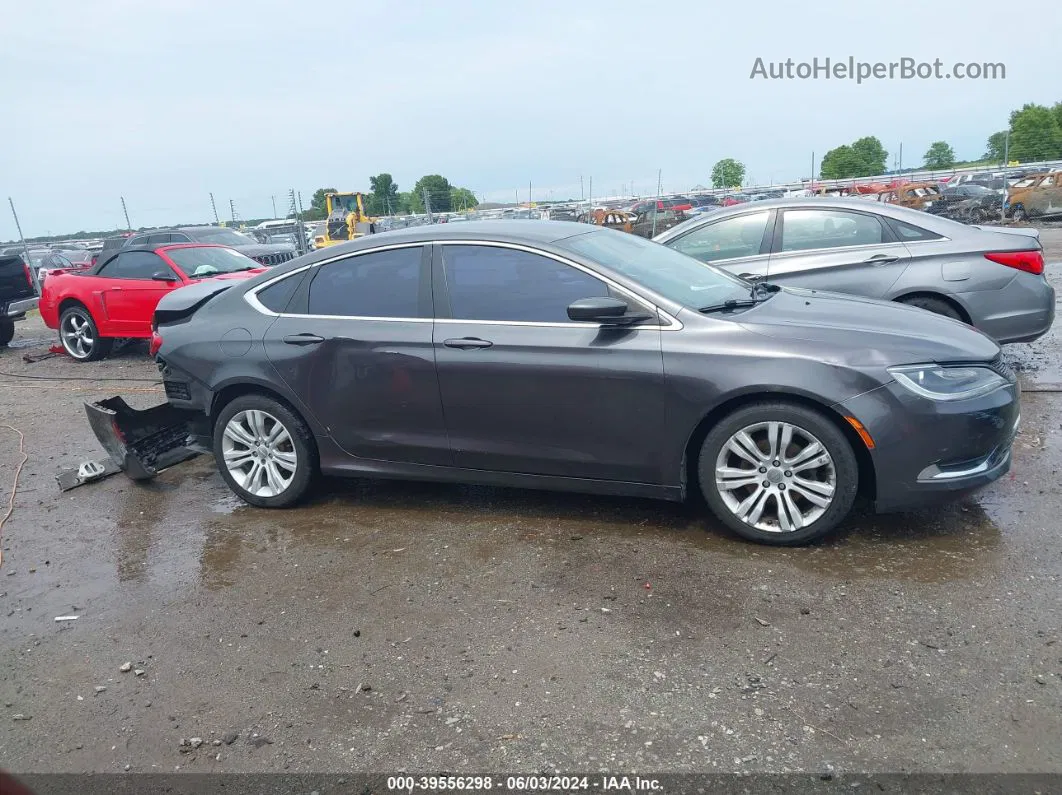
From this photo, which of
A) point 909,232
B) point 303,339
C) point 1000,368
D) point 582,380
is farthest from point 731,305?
point 909,232

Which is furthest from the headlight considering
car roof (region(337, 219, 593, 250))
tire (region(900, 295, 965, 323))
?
tire (region(900, 295, 965, 323))

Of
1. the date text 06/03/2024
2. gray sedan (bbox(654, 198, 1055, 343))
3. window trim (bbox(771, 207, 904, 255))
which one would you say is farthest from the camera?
window trim (bbox(771, 207, 904, 255))

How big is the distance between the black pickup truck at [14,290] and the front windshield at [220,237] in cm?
316

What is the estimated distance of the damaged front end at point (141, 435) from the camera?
5.77 m

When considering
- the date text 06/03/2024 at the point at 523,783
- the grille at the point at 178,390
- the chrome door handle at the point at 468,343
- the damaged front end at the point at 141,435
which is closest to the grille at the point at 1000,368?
the chrome door handle at the point at 468,343

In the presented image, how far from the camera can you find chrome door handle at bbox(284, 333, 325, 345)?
194 inches

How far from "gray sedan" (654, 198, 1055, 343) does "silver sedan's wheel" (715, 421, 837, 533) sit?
316 cm

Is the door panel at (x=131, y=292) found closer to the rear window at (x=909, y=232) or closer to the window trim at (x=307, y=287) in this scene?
the window trim at (x=307, y=287)

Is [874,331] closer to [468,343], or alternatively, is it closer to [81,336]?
[468,343]

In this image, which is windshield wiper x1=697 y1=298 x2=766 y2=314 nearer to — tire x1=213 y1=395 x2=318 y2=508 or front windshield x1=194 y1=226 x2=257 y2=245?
tire x1=213 y1=395 x2=318 y2=508

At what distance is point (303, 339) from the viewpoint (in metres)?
4.96

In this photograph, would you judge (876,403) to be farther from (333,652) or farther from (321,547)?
(321,547)

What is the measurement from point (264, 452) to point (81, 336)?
7699 millimetres

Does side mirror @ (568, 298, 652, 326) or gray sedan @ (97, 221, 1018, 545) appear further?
side mirror @ (568, 298, 652, 326)
